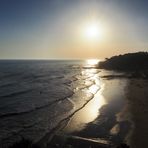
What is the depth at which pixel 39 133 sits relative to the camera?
14.4 metres

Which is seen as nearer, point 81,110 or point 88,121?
point 88,121

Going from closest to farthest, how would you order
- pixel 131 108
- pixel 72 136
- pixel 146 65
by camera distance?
pixel 72 136, pixel 131 108, pixel 146 65

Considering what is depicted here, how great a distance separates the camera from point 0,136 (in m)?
14.0

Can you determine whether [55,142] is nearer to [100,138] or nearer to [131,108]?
[100,138]

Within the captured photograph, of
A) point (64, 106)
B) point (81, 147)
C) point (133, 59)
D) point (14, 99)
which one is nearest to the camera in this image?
point (81, 147)

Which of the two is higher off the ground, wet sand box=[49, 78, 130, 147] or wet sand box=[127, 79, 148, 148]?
wet sand box=[127, 79, 148, 148]

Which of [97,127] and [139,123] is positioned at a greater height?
[139,123]

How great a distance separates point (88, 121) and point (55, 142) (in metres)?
4.71

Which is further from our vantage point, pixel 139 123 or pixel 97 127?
pixel 139 123

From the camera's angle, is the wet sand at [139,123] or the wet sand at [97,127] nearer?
the wet sand at [139,123]

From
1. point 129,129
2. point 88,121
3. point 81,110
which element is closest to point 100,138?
point 129,129

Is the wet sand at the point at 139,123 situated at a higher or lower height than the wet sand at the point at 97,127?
higher

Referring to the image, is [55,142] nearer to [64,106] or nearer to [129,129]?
[129,129]

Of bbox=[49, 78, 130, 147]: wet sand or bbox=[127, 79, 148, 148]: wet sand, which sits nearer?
bbox=[127, 79, 148, 148]: wet sand
